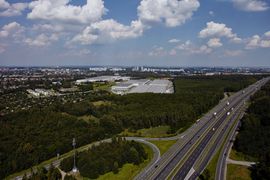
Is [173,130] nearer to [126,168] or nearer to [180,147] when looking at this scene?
[180,147]

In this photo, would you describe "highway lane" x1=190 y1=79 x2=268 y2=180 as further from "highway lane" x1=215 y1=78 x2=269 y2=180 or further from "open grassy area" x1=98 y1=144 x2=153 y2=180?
"open grassy area" x1=98 y1=144 x2=153 y2=180

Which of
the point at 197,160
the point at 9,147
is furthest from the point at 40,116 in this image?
the point at 197,160

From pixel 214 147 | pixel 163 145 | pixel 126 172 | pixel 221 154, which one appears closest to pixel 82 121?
pixel 163 145

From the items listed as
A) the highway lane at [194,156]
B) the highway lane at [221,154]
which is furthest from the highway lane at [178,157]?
the highway lane at [221,154]

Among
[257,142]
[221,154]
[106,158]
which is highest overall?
[257,142]

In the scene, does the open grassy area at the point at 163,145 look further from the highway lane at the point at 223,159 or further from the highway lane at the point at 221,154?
the highway lane at the point at 223,159

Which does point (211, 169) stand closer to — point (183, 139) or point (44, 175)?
point (183, 139)
